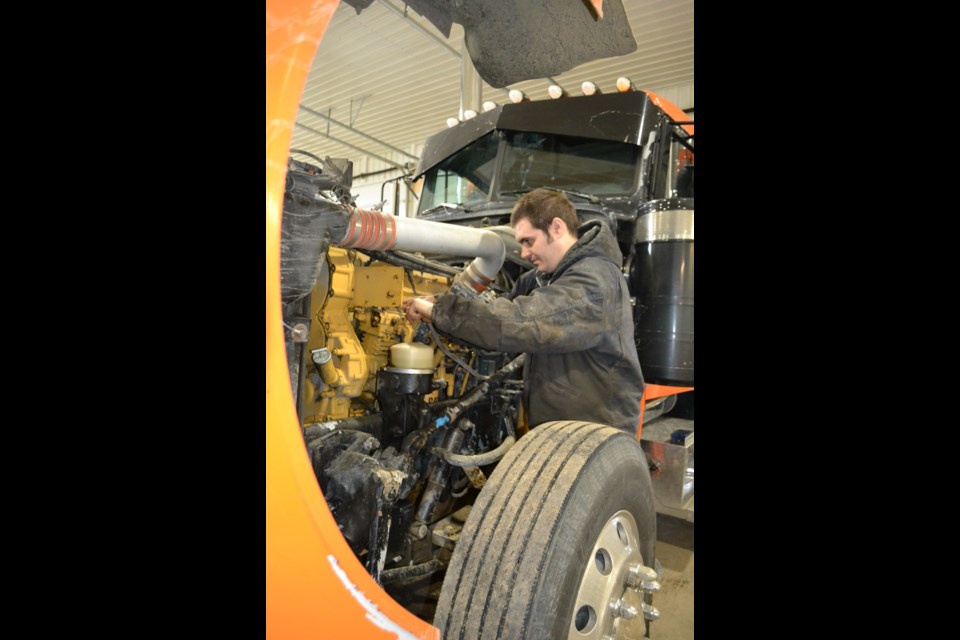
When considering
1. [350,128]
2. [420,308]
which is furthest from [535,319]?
[350,128]

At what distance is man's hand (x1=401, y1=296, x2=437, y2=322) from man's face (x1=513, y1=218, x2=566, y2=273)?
0.51 m

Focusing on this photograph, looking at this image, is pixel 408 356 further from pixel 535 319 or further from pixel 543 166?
pixel 543 166

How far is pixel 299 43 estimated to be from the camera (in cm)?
76

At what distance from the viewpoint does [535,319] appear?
190 cm

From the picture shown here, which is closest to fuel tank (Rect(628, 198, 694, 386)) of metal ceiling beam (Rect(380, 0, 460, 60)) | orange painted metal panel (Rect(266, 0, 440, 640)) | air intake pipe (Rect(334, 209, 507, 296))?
air intake pipe (Rect(334, 209, 507, 296))

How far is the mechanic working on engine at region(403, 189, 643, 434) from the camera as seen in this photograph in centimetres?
188

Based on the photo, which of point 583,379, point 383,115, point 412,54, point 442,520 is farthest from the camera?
point 383,115

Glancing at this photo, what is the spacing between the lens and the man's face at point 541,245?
222cm

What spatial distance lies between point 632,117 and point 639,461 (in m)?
2.22

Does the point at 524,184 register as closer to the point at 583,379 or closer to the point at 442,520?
the point at 583,379

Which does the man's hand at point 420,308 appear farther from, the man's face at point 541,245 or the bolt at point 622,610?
the bolt at point 622,610

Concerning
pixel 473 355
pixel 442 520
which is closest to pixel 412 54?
pixel 473 355
